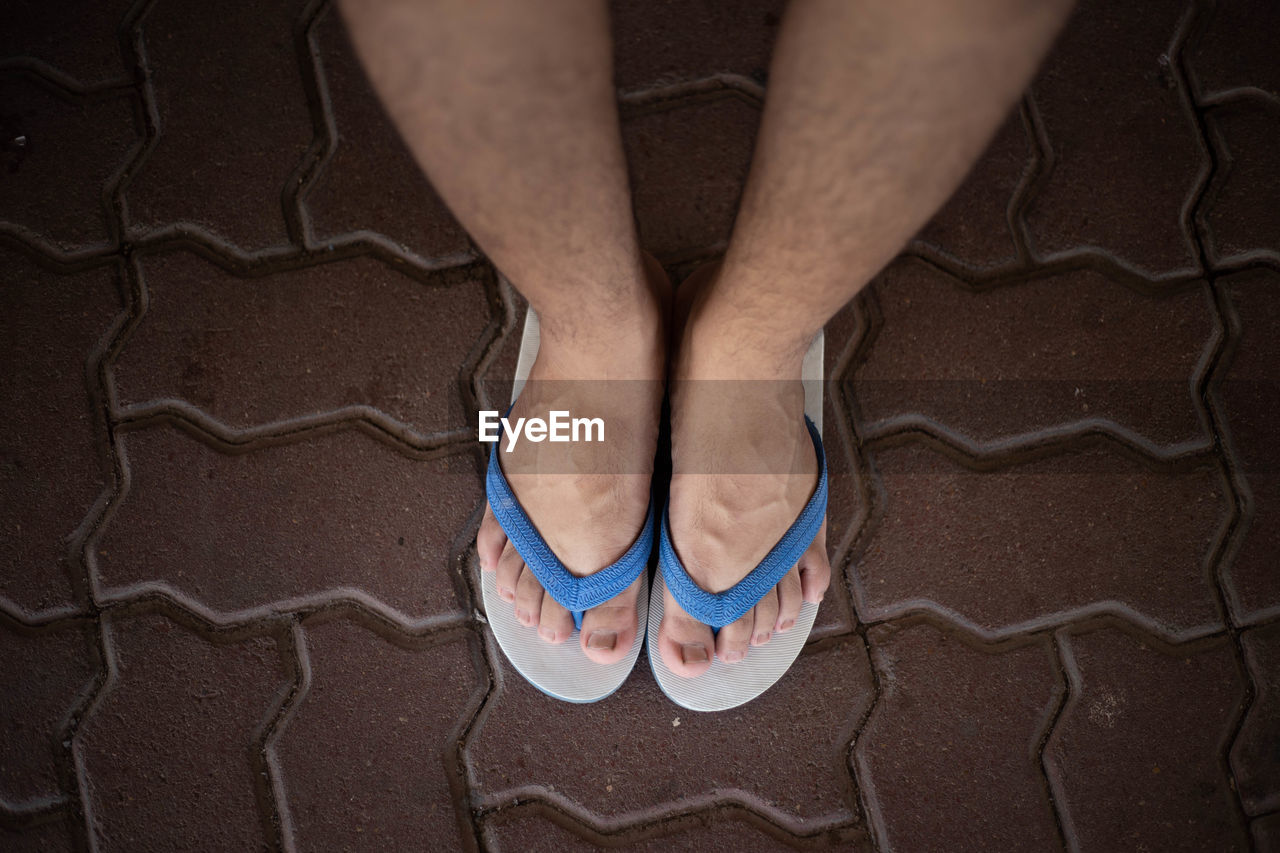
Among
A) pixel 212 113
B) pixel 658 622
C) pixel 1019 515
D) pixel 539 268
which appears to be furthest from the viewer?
pixel 212 113

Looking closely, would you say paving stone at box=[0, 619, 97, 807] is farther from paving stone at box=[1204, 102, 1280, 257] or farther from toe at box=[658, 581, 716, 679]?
paving stone at box=[1204, 102, 1280, 257]

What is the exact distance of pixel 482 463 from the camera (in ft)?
4.59

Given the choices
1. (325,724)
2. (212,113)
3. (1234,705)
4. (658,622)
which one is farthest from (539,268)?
(1234,705)

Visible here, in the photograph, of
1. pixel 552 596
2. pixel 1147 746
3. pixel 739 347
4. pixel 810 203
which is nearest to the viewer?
pixel 810 203

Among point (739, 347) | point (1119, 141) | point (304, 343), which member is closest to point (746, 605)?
point (739, 347)

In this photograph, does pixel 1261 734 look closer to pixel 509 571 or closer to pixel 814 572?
pixel 814 572

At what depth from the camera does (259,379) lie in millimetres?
1428

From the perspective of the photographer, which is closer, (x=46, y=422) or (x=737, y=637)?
(x=737, y=637)

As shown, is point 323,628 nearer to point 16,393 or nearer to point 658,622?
point 658,622

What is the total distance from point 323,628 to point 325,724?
0.17m

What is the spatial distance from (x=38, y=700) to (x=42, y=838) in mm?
238

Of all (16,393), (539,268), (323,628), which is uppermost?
(539,268)

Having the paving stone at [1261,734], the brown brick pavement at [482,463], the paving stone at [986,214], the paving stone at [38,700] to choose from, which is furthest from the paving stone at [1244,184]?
the paving stone at [38,700]

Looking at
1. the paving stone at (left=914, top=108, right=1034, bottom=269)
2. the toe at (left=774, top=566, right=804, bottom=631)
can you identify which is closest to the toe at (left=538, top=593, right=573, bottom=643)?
the toe at (left=774, top=566, right=804, bottom=631)
